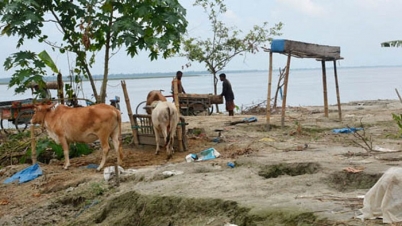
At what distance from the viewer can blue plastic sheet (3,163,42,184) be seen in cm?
984

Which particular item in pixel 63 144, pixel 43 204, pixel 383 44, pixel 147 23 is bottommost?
pixel 43 204

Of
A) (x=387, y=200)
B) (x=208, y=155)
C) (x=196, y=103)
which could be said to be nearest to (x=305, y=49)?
(x=208, y=155)

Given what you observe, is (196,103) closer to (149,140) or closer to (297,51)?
(297,51)

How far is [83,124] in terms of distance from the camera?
9.79 m

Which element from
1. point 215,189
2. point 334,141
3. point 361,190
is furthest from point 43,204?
point 334,141

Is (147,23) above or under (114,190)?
above

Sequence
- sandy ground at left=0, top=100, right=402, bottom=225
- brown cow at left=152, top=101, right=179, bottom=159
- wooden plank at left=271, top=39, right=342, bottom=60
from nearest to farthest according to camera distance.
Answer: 1. sandy ground at left=0, top=100, right=402, bottom=225
2. brown cow at left=152, top=101, right=179, bottom=159
3. wooden plank at left=271, top=39, right=342, bottom=60

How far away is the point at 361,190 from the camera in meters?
6.53

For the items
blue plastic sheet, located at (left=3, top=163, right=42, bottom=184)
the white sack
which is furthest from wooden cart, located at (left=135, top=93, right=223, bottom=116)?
the white sack

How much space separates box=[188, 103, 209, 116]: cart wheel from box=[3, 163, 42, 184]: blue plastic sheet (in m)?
8.94

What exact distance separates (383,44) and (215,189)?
12.0 feet

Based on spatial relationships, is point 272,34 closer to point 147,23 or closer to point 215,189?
point 147,23

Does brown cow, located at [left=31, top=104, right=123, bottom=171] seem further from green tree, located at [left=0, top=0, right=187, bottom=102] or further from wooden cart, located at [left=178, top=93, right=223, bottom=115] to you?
wooden cart, located at [left=178, top=93, right=223, bottom=115]

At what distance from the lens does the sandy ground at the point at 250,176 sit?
623 cm
